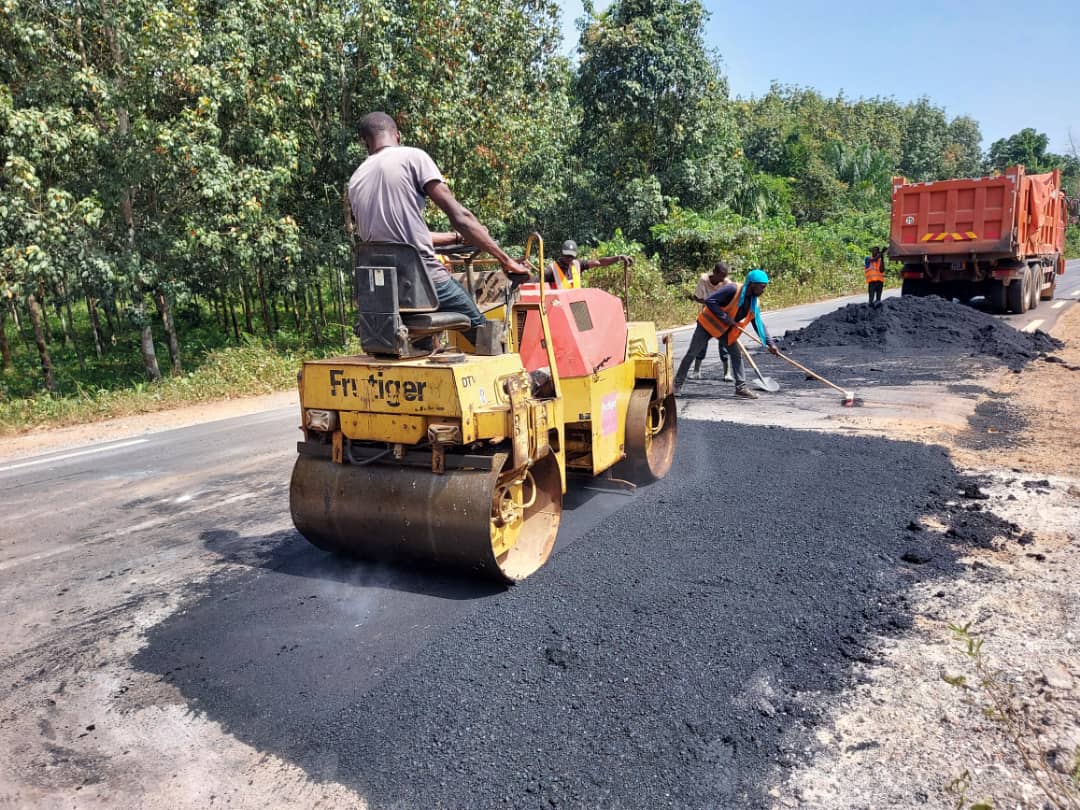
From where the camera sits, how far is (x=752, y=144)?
35625 millimetres

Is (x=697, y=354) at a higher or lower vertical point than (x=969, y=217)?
lower

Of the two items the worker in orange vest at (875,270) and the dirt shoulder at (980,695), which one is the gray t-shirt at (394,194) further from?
the worker in orange vest at (875,270)

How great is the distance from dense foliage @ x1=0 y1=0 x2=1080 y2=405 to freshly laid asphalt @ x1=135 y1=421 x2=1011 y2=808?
25.9 feet

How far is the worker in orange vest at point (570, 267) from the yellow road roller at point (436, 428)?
2.89 feet

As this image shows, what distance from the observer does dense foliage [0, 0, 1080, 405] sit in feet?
33.5

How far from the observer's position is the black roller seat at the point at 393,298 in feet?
11.7

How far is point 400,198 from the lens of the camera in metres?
3.62

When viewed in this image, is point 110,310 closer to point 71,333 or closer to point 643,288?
point 71,333

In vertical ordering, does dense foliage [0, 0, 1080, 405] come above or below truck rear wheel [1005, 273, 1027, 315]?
above

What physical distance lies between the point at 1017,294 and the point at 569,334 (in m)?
14.2

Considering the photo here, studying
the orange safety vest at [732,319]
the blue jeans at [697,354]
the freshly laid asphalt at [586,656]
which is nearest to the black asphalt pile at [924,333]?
the blue jeans at [697,354]

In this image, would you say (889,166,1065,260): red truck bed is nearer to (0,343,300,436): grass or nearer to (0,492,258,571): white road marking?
(0,343,300,436): grass

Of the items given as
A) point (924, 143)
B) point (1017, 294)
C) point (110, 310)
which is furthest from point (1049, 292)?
point (924, 143)

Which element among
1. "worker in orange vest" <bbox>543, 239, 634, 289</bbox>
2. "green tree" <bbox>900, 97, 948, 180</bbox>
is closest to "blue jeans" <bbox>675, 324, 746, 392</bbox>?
"worker in orange vest" <bbox>543, 239, 634, 289</bbox>
